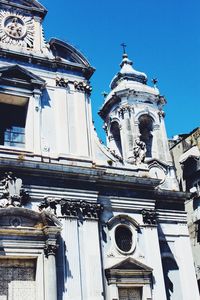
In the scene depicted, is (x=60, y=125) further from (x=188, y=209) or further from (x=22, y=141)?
(x=188, y=209)

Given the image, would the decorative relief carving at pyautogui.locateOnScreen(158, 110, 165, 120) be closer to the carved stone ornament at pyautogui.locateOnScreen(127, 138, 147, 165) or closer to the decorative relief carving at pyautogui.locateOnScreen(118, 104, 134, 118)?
the decorative relief carving at pyautogui.locateOnScreen(118, 104, 134, 118)

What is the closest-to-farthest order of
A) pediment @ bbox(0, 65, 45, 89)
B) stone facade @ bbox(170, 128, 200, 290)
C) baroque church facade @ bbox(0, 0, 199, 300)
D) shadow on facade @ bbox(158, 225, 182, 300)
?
baroque church facade @ bbox(0, 0, 199, 300) → pediment @ bbox(0, 65, 45, 89) → shadow on facade @ bbox(158, 225, 182, 300) → stone facade @ bbox(170, 128, 200, 290)

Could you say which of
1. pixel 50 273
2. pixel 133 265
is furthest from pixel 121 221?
pixel 50 273

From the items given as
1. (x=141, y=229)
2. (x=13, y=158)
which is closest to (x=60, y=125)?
(x=13, y=158)

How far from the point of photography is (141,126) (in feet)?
63.7

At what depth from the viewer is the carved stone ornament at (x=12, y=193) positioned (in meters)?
13.0

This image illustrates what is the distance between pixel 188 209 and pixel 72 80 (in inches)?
390

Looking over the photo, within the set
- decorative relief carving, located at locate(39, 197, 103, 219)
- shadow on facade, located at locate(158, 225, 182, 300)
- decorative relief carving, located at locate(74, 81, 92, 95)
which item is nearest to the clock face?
decorative relief carving, located at locate(74, 81, 92, 95)

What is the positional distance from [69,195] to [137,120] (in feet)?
19.2

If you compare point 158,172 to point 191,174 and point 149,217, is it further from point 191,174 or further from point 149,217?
point 191,174

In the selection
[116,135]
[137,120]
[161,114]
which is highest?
[161,114]

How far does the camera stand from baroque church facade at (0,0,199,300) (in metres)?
12.9

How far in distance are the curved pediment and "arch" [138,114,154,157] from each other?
364 cm

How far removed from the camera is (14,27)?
16.4 meters
